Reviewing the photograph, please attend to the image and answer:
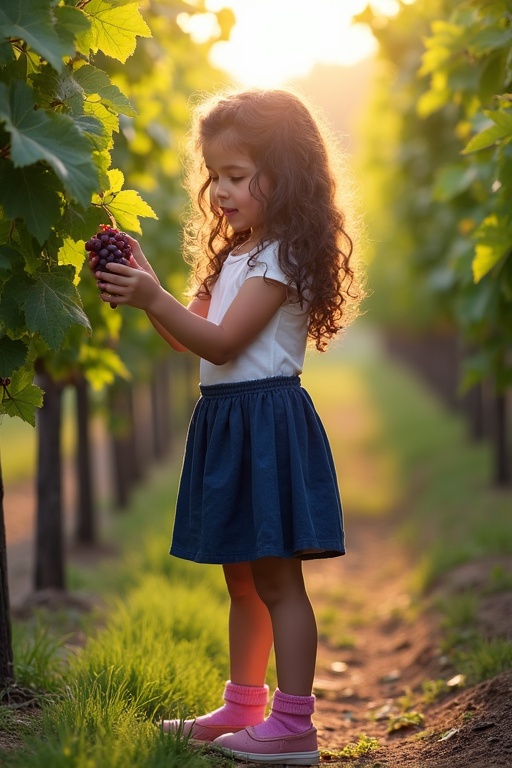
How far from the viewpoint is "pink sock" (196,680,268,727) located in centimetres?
322

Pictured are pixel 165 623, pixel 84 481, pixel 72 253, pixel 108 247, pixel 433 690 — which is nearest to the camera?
pixel 108 247

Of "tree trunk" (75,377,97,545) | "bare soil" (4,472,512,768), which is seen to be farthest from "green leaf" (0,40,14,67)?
"tree trunk" (75,377,97,545)

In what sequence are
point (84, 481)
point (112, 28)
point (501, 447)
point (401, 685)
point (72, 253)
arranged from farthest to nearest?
point (501, 447), point (84, 481), point (401, 685), point (72, 253), point (112, 28)

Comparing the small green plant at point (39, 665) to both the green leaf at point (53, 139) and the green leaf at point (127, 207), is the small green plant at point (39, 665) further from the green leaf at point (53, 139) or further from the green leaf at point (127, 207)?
the green leaf at point (53, 139)

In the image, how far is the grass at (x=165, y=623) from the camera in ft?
8.66

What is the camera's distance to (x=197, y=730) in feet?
10.4

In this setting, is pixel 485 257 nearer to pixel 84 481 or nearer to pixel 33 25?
pixel 33 25

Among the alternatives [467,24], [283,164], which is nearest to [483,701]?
[283,164]

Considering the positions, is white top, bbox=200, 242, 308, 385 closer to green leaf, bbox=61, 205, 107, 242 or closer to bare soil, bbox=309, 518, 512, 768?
green leaf, bbox=61, 205, 107, 242

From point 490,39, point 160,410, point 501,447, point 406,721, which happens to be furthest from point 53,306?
point 160,410

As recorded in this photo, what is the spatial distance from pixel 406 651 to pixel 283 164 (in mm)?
3315

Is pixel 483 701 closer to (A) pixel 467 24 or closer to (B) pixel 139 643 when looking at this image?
(B) pixel 139 643

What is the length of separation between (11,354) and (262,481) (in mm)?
804

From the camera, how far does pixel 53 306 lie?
8.80 ft
